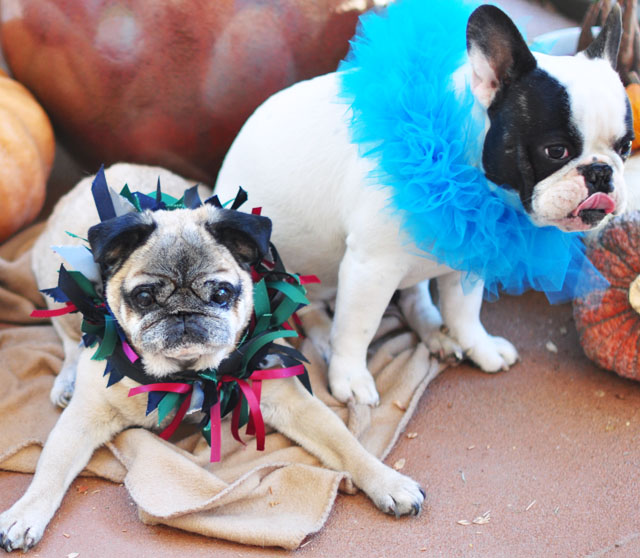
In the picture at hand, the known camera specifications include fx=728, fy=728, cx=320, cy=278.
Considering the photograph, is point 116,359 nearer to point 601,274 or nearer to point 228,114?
point 228,114

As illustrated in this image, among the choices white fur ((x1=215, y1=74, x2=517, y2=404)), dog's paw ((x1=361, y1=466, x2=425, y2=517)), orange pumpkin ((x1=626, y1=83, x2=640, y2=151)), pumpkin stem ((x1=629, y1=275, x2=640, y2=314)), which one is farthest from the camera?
orange pumpkin ((x1=626, y1=83, x2=640, y2=151))

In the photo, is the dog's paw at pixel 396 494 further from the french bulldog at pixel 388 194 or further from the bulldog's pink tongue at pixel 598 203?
the bulldog's pink tongue at pixel 598 203

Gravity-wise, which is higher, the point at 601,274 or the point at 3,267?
the point at 601,274

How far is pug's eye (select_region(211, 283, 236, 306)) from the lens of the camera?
1572 millimetres

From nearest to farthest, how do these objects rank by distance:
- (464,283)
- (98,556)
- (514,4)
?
(98,556) → (464,283) → (514,4)

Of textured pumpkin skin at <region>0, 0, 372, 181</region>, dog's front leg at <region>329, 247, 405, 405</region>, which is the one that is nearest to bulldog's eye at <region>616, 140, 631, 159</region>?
dog's front leg at <region>329, 247, 405, 405</region>

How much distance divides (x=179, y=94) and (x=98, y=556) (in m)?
1.48

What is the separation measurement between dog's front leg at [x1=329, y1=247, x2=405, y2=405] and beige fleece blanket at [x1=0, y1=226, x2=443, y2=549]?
0.05 metres

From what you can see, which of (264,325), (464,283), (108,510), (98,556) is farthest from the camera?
(464,283)

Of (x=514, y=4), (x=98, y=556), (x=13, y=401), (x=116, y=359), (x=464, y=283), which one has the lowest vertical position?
(x=13, y=401)

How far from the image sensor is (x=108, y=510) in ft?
5.39

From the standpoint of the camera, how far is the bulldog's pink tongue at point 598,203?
1.52 metres

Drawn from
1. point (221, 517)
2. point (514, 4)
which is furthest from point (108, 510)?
point (514, 4)

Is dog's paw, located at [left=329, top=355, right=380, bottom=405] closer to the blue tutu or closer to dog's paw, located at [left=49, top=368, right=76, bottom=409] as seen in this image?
the blue tutu
